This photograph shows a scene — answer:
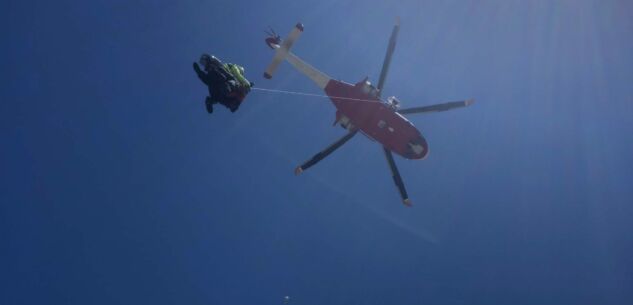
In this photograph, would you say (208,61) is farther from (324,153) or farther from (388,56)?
(388,56)

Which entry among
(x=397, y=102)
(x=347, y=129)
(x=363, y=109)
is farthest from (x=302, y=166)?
(x=397, y=102)

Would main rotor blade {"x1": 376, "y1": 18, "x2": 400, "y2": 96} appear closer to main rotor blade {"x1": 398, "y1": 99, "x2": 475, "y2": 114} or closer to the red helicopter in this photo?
the red helicopter

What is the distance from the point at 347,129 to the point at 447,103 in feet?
22.8

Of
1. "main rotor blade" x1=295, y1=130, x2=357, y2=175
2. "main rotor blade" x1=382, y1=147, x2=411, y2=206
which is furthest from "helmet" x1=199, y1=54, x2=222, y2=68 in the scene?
"main rotor blade" x1=382, y1=147, x2=411, y2=206

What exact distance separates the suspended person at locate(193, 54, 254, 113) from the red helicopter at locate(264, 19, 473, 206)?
724 centimetres

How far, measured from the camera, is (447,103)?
27578mm

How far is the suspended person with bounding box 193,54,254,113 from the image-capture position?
19656mm

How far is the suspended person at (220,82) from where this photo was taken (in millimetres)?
19656

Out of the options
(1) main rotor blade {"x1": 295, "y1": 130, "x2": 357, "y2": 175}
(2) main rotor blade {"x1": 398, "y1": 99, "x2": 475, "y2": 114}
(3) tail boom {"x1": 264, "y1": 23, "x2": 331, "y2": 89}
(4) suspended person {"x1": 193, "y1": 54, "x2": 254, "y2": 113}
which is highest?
(2) main rotor blade {"x1": 398, "y1": 99, "x2": 475, "y2": 114}

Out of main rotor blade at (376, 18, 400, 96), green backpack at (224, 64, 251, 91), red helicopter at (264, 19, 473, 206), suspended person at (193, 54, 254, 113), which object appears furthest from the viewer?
main rotor blade at (376, 18, 400, 96)

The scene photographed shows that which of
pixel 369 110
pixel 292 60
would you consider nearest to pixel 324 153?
pixel 369 110

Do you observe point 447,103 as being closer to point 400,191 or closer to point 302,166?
point 400,191

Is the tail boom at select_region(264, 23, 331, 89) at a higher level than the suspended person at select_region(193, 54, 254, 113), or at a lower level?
higher

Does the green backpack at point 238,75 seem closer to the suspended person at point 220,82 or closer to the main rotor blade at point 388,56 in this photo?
the suspended person at point 220,82
